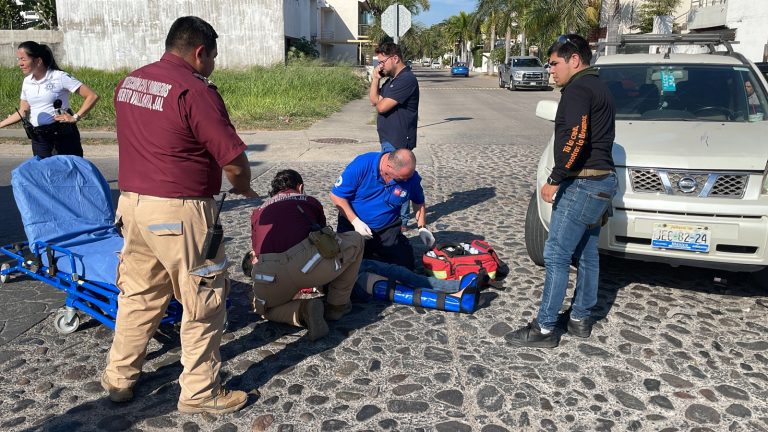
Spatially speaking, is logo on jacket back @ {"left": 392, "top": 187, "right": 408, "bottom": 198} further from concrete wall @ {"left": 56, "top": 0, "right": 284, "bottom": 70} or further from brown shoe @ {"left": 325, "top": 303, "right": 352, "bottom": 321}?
concrete wall @ {"left": 56, "top": 0, "right": 284, "bottom": 70}

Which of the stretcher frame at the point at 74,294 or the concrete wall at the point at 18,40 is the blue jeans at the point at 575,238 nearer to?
the stretcher frame at the point at 74,294

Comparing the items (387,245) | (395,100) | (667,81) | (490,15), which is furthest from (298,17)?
(387,245)

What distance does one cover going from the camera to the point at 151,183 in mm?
2914

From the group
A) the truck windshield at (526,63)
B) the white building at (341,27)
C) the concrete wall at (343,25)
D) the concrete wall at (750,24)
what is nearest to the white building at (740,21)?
the concrete wall at (750,24)

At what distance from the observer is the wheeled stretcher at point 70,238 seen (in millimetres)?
3980

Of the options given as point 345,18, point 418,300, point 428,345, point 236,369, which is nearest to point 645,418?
point 428,345

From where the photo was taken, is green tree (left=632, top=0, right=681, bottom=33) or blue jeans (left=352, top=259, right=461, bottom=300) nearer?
blue jeans (left=352, top=259, right=461, bottom=300)

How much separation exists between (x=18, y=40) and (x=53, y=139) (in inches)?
1282

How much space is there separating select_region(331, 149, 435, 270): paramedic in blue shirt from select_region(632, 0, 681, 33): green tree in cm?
3629

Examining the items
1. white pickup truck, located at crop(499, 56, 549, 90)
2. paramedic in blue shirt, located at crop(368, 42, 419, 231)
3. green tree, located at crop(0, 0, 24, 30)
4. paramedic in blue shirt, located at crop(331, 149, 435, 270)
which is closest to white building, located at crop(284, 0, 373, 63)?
white pickup truck, located at crop(499, 56, 549, 90)

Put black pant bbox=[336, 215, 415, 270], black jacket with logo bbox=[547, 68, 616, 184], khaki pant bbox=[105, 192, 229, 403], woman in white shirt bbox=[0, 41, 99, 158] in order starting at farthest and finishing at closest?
woman in white shirt bbox=[0, 41, 99, 158] → black pant bbox=[336, 215, 415, 270] → black jacket with logo bbox=[547, 68, 616, 184] → khaki pant bbox=[105, 192, 229, 403]

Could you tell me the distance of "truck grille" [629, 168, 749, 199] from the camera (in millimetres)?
4406

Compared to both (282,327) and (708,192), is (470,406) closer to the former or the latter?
(282,327)

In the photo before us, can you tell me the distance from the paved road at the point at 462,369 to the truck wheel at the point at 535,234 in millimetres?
194
